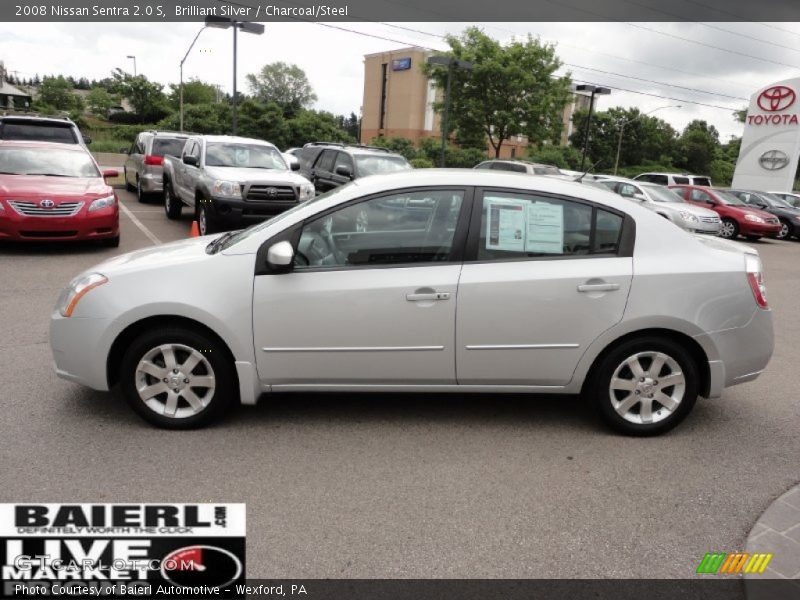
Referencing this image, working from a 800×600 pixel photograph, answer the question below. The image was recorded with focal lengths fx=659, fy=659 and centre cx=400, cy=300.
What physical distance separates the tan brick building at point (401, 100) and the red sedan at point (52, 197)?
6209cm

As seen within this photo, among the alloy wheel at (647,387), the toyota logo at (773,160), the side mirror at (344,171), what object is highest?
the toyota logo at (773,160)

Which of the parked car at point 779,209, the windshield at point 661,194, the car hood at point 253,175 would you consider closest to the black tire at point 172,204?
the car hood at point 253,175

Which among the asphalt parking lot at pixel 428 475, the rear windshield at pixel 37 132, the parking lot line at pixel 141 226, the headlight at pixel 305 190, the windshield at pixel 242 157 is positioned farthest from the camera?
the rear windshield at pixel 37 132

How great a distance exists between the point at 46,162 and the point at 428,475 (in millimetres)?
9435

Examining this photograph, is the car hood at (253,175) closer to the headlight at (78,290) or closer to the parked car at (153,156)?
the parked car at (153,156)

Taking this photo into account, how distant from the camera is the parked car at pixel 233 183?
1120 centimetres

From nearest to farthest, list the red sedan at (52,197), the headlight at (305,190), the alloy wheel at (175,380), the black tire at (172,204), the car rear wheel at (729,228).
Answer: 1. the alloy wheel at (175,380)
2. the red sedan at (52,197)
3. the headlight at (305,190)
4. the black tire at (172,204)
5. the car rear wheel at (729,228)

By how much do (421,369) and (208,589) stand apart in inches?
72.4

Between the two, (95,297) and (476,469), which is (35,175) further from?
(476,469)

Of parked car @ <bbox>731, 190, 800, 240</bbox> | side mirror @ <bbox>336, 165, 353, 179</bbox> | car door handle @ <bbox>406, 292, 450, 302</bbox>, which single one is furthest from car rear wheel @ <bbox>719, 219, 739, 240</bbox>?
car door handle @ <bbox>406, 292, 450, 302</bbox>

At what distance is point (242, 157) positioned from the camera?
12805 mm

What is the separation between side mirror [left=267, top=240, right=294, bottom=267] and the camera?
12.8ft

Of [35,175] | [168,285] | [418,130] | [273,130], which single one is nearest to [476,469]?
[168,285]

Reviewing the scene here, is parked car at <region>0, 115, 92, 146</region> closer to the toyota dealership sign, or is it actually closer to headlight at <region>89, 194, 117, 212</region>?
headlight at <region>89, 194, 117, 212</region>
